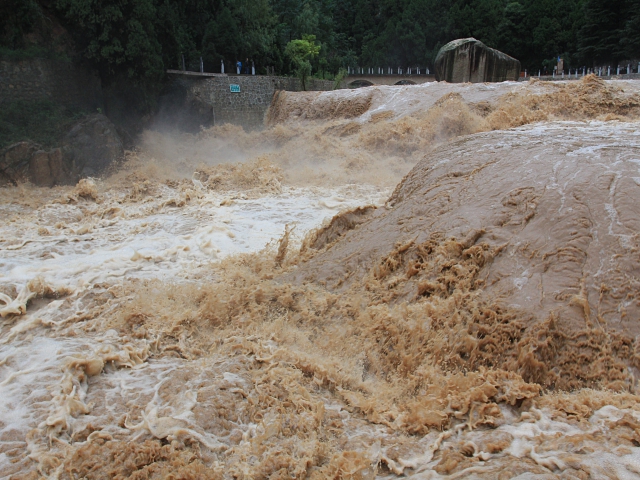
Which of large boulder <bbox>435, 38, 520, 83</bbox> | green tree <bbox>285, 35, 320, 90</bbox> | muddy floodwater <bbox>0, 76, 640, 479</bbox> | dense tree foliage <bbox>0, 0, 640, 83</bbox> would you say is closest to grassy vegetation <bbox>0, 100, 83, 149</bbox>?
dense tree foliage <bbox>0, 0, 640, 83</bbox>

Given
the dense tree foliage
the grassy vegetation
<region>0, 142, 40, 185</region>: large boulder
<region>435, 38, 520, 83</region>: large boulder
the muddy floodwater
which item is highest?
the dense tree foliage

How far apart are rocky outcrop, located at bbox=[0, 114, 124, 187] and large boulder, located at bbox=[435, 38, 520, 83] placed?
332 inches

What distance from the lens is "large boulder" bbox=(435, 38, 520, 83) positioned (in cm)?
1306

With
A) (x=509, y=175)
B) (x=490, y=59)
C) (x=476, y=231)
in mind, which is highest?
(x=490, y=59)

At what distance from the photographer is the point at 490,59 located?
43.1 feet

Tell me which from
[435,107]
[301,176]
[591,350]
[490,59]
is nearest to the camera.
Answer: [591,350]

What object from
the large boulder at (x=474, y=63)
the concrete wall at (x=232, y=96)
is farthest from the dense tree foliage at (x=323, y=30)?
the large boulder at (x=474, y=63)

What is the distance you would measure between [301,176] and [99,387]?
228 inches

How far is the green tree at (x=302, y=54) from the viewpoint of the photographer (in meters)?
14.7

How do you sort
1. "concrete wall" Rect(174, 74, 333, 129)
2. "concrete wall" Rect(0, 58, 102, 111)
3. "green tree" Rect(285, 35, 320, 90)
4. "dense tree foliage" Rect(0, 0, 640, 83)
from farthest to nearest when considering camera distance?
"green tree" Rect(285, 35, 320, 90), "concrete wall" Rect(174, 74, 333, 129), "dense tree foliage" Rect(0, 0, 640, 83), "concrete wall" Rect(0, 58, 102, 111)

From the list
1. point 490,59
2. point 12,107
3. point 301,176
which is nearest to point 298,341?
point 301,176

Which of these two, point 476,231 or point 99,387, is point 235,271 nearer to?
point 99,387

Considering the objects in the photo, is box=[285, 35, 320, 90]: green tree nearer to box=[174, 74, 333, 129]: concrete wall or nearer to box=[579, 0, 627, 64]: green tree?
box=[174, 74, 333, 129]: concrete wall

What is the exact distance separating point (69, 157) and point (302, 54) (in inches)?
435
